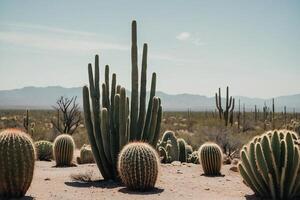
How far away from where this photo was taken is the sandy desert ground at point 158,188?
9609 mm

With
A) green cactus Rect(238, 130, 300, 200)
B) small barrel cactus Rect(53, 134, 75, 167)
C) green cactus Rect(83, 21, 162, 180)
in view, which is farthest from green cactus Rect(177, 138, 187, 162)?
green cactus Rect(238, 130, 300, 200)

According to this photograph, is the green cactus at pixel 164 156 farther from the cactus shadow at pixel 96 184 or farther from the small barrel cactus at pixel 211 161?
the cactus shadow at pixel 96 184

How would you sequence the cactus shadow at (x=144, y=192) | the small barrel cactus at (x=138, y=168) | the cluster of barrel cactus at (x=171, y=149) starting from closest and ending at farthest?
the cactus shadow at (x=144, y=192) < the small barrel cactus at (x=138, y=168) < the cluster of barrel cactus at (x=171, y=149)

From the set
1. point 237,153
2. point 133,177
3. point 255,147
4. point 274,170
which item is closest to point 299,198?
point 274,170

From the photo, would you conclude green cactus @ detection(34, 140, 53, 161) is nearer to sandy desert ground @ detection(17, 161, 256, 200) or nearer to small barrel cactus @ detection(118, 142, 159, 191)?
sandy desert ground @ detection(17, 161, 256, 200)

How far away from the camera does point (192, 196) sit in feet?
31.9

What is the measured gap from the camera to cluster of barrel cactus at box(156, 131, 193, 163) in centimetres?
1612

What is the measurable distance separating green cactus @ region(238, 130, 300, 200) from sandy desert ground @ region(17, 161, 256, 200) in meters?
0.47

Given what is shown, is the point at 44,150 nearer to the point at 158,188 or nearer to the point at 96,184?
the point at 96,184

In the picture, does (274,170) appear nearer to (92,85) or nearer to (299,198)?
(299,198)

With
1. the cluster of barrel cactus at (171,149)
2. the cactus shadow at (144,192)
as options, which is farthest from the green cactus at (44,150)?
the cactus shadow at (144,192)

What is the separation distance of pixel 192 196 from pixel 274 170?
1.79 metres

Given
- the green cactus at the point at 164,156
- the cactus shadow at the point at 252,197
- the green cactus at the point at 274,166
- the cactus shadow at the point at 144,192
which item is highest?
the green cactus at the point at 274,166

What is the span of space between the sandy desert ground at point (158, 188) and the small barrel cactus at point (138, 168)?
24cm
